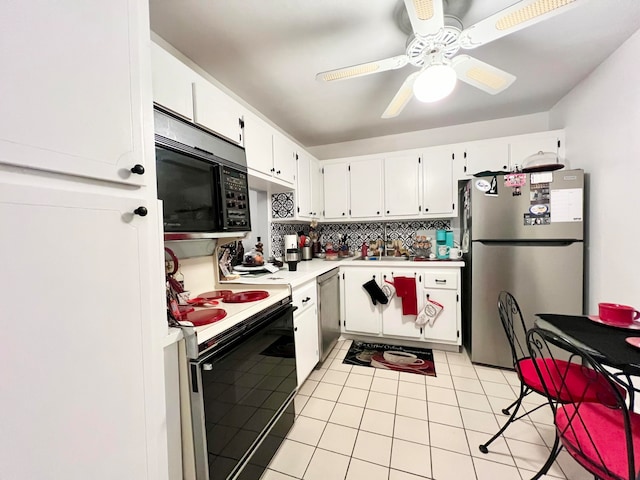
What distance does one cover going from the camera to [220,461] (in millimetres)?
1074

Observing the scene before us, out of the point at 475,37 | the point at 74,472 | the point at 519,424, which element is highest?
the point at 475,37

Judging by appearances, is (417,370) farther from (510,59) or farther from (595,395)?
(510,59)

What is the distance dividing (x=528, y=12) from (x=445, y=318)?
234 centimetres

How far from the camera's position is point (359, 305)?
2.85m

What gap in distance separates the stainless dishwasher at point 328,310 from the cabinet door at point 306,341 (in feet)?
0.38

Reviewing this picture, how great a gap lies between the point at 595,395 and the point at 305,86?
2.62m

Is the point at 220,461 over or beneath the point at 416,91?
beneath

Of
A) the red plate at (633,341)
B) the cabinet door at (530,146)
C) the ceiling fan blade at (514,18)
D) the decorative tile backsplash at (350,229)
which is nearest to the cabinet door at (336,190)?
the decorative tile backsplash at (350,229)

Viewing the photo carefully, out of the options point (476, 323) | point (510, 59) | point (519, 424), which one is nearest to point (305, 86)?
point (510, 59)

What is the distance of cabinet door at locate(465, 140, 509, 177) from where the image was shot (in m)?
2.66

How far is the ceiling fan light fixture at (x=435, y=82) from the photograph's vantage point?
52.1 inches

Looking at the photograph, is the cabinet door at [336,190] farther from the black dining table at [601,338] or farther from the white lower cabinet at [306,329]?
the black dining table at [601,338]

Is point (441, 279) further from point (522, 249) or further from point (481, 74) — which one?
point (481, 74)

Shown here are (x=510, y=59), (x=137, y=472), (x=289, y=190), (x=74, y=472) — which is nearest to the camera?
(x=74, y=472)
